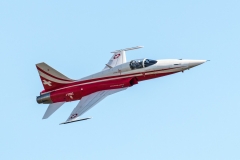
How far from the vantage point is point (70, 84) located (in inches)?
1809

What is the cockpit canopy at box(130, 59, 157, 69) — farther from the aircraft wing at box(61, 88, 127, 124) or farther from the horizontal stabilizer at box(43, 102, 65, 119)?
the horizontal stabilizer at box(43, 102, 65, 119)

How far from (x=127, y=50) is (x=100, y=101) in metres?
7.65

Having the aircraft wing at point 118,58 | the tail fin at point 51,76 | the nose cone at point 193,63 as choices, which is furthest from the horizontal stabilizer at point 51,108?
the nose cone at point 193,63

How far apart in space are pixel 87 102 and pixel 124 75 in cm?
328

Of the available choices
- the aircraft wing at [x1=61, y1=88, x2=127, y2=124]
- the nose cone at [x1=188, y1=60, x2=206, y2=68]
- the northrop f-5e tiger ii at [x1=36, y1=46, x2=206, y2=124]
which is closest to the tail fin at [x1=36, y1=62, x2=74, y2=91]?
the northrop f-5e tiger ii at [x1=36, y1=46, x2=206, y2=124]

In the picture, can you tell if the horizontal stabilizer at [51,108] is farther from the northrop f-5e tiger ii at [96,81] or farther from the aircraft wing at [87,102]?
the aircraft wing at [87,102]

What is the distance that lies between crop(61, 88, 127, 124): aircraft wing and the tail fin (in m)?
2.46

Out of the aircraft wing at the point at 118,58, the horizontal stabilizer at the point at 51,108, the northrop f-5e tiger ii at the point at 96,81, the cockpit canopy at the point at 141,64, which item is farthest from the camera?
the aircraft wing at the point at 118,58

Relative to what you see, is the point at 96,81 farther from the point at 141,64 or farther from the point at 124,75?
A: the point at 141,64

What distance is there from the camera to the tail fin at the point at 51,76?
152 feet

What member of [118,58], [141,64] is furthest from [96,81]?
[118,58]

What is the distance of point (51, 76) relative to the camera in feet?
152

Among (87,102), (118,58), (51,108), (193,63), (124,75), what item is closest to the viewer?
(193,63)

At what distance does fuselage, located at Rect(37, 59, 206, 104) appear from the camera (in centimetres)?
4328
